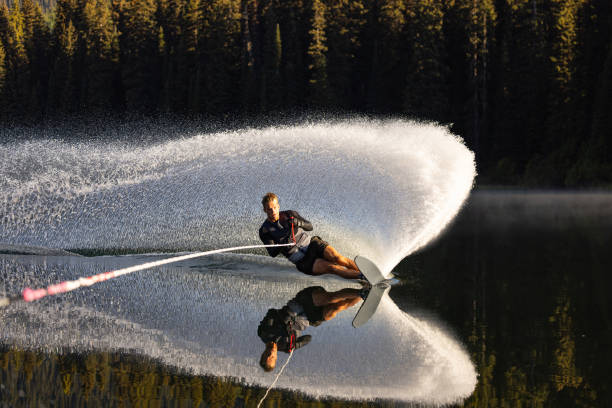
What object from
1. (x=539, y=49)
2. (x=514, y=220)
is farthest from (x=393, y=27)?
(x=514, y=220)

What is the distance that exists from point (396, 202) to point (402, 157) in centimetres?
76

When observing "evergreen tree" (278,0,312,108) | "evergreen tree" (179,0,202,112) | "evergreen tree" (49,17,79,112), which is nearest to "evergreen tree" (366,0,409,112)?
"evergreen tree" (278,0,312,108)

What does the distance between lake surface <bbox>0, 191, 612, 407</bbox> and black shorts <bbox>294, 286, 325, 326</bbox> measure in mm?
138

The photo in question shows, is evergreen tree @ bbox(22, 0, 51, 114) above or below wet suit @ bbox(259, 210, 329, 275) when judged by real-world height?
below

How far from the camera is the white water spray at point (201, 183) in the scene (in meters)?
12.1

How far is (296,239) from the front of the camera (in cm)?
905

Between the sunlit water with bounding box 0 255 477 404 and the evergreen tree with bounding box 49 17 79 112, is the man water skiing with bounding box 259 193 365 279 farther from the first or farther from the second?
the evergreen tree with bounding box 49 17 79 112

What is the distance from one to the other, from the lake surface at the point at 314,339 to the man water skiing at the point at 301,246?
19 centimetres

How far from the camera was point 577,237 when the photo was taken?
13789mm

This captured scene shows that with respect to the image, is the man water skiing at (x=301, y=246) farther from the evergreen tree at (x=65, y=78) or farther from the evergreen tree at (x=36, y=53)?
the evergreen tree at (x=36, y=53)

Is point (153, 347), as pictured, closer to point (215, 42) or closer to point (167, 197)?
point (167, 197)

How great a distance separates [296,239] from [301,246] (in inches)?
4.2

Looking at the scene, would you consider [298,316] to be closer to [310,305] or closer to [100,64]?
[310,305]

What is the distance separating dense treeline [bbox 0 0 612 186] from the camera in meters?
40.8
